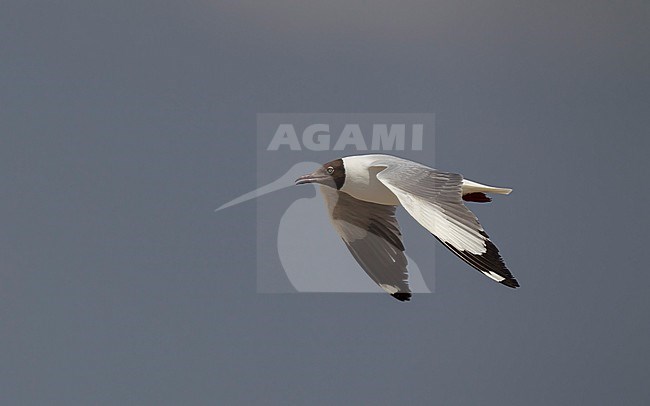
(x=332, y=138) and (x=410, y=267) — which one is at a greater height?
(x=332, y=138)

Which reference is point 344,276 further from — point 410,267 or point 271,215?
point 271,215

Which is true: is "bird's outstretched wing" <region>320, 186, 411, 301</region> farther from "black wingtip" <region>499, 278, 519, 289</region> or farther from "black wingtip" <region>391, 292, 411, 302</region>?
"black wingtip" <region>499, 278, 519, 289</region>

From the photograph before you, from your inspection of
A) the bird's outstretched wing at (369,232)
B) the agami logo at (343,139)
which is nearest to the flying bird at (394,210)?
the bird's outstretched wing at (369,232)

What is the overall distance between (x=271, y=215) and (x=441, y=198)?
1368mm

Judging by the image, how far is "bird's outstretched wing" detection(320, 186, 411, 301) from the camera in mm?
3559

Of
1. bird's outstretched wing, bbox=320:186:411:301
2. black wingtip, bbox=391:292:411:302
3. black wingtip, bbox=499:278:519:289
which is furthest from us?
bird's outstretched wing, bbox=320:186:411:301

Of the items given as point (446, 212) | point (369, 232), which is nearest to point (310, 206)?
point (369, 232)

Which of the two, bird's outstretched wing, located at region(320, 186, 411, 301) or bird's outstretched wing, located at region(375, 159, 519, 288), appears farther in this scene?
bird's outstretched wing, located at region(320, 186, 411, 301)

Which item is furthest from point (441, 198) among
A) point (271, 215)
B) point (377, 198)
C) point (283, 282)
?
point (271, 215)

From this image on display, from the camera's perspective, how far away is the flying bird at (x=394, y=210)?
2805 millimetres

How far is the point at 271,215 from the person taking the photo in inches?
167

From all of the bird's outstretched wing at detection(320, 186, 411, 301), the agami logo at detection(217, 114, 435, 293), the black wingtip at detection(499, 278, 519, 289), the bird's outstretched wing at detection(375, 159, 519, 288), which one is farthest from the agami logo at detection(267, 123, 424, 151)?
the black wingtip at detection(499, 278, 519, 289)

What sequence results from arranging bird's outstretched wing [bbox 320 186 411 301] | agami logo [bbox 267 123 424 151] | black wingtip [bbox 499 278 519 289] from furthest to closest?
agami logo [bbox 267 123 424 151], bird's outstretched wing [bbox 320 186 411 301], black wingtip [bbox 499 278 519 289]

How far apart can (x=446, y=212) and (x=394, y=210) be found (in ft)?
2.62
